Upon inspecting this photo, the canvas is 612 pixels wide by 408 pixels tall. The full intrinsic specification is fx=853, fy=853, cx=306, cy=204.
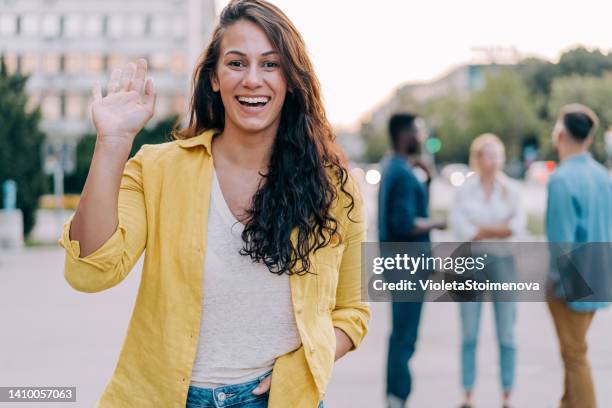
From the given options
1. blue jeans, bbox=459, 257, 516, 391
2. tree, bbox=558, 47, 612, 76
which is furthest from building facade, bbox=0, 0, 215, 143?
blue jeans, bbox=459, 257, 516, 391

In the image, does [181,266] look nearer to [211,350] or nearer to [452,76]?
[211,350]

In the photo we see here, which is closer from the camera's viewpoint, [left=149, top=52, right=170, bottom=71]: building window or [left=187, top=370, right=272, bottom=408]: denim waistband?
[left=187, top=370, right=272, bottom=408]: denim waistband

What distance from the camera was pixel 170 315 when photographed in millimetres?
1838

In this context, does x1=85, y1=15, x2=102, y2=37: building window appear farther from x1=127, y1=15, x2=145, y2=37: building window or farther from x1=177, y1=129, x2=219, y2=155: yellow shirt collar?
x1=177, y1=129, x2=219, y2=155: yellow shirt collar

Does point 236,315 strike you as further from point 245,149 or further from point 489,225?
point 489,225

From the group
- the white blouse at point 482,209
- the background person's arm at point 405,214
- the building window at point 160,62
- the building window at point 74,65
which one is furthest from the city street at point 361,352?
the building window at point 74,65

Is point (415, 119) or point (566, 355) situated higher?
point (415, 119)

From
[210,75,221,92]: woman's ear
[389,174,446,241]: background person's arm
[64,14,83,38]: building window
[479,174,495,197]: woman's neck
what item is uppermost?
[64,14,83,38]: building window

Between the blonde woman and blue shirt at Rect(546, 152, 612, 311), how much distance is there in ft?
2.27

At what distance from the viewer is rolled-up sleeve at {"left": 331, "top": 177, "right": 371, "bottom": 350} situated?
2.07 m

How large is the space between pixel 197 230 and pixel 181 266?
0.09 m

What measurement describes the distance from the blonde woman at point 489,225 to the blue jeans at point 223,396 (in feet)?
11.0

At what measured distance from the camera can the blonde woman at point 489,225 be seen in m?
5.07

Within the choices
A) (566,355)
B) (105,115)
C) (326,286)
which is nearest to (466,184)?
(566,355)
